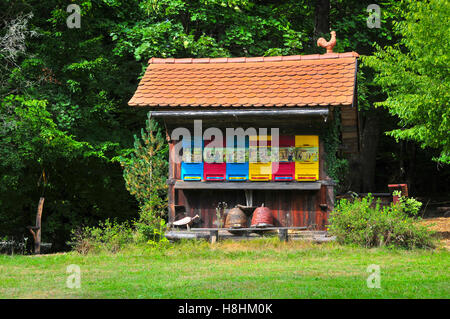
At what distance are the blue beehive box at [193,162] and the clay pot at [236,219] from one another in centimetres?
122

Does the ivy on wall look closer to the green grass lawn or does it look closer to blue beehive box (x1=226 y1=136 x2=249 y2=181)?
blue beehive box (x1=226 y1=136 x2=249 y2=181)

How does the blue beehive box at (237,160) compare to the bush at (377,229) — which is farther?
the blue beehive box at (237,160)

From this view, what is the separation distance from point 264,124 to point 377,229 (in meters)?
3.99

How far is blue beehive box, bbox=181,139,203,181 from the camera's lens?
16391 millimetres

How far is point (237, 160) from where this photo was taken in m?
16.2

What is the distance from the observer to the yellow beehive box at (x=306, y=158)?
1603 centimetres

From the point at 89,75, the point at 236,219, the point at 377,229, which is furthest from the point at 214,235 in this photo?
the point at 89,75

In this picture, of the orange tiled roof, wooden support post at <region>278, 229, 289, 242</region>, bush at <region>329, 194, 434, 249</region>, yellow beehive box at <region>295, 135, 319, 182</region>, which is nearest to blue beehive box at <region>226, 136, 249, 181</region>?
the orange tiled roof

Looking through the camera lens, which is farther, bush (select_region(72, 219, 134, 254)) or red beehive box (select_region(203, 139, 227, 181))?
red beehive box (select_region(203, 139, 227, 181))

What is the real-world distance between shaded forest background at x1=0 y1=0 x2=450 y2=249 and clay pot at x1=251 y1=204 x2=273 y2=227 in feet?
19.0

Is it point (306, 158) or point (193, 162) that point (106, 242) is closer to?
point (193, 162)

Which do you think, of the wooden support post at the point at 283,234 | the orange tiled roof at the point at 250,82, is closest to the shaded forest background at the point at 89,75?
the orange tiled roof at the point at 250,82

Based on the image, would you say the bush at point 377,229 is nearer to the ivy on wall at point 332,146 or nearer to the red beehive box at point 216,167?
the ivy on wall at point 332,146
